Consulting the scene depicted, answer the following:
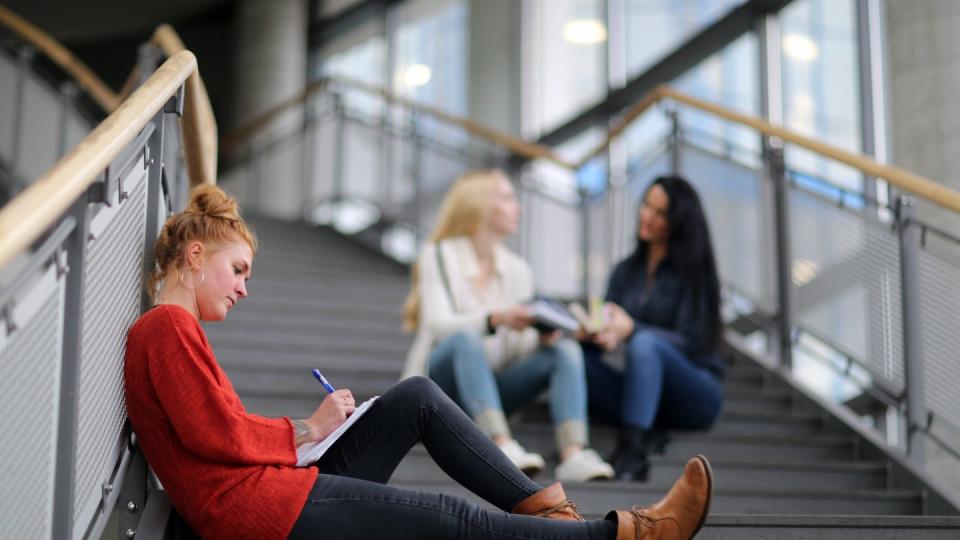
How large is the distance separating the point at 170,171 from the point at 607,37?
18.4 feet

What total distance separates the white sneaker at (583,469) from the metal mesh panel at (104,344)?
1382 millimetres

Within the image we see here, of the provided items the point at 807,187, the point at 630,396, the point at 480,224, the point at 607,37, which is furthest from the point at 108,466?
the point at 607,37

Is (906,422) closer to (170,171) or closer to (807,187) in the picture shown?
(807,187)

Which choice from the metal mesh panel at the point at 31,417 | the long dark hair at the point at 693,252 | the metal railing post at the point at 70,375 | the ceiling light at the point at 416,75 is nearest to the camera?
the metal mesh panel at the point at 31,417

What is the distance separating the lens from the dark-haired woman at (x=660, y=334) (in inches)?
147

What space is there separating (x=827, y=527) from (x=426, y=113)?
18.2 feet

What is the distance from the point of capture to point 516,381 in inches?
150

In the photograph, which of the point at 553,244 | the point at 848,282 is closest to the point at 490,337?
the point at 848,282

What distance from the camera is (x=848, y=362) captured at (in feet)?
14.0

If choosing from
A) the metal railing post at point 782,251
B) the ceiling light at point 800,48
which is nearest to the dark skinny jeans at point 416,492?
the metal railing post at point 782,251

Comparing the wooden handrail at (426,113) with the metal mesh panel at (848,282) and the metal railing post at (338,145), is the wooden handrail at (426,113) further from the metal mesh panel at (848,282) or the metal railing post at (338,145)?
the metal mesh panel at (848,282)

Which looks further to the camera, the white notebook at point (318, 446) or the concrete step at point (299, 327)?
the concrete step at point (299, 327)

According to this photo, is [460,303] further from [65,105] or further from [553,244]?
[65,105]

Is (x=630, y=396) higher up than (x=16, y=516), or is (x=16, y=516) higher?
(x=630, y=396)
